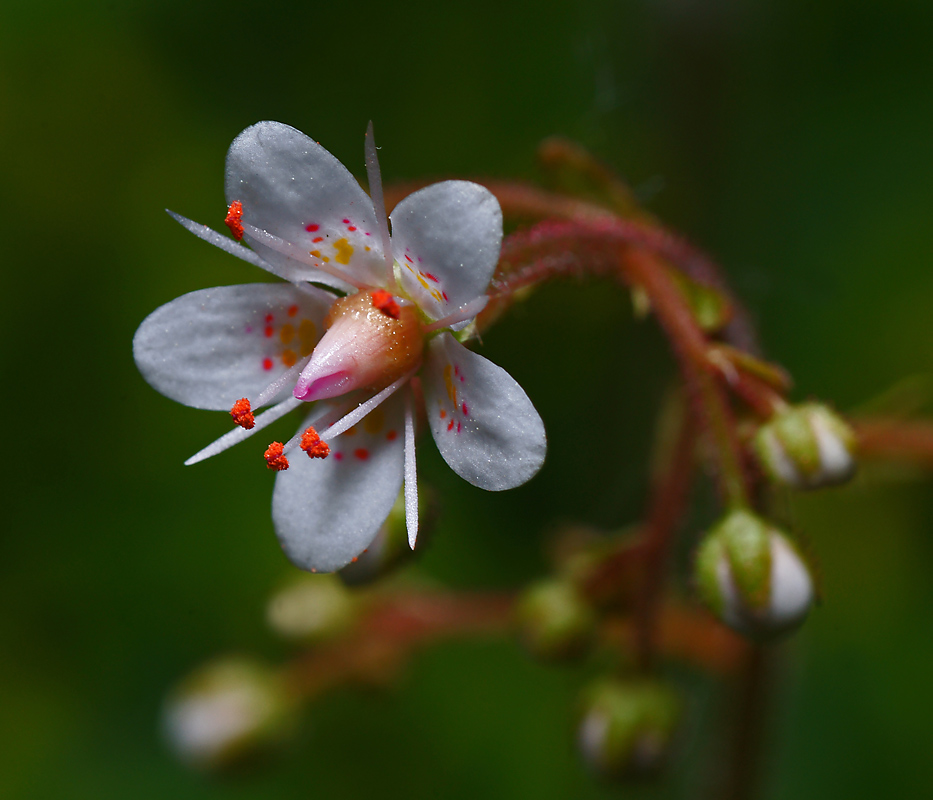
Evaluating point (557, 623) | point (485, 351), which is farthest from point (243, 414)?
point (485, 351)

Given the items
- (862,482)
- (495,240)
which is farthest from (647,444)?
(495,240)

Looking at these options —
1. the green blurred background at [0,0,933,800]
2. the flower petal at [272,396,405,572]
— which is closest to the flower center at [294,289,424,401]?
the flower petal at [272,396,405,572]

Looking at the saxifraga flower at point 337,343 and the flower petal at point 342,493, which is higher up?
the saxifraga flower at point 337,343

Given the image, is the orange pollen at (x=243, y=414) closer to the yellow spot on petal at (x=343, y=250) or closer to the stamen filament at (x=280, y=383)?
the stamen filament at (x=280, y=383)

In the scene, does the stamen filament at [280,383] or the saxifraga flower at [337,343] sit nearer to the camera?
the saxifraga flower at [337,343]

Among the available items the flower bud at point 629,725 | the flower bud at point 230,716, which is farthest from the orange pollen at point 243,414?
the flower bud at point 230,716

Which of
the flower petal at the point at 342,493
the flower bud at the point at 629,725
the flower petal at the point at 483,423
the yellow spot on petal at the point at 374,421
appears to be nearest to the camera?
the flower petal at the point at 483,423

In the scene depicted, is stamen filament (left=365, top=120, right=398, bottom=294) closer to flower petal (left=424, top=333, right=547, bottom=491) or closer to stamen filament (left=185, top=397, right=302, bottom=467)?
flower petal (left=424, top=333, right=547, bottom=491)
